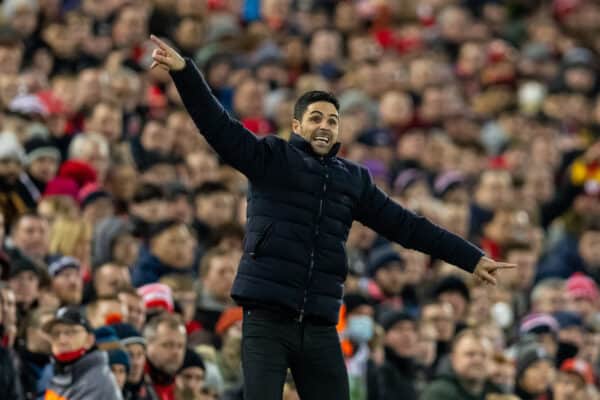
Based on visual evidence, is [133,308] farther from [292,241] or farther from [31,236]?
[292,241]

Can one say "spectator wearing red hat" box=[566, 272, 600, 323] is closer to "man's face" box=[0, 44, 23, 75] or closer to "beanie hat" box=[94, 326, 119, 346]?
"man's face" box=[0, 44, 23, 75]

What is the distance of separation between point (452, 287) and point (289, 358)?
6.02 m

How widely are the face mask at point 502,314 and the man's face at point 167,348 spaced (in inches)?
178

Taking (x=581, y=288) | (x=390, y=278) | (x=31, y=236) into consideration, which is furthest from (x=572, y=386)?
(x=31, y=236)

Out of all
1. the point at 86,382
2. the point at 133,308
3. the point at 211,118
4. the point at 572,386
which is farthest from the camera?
the point at 572,386

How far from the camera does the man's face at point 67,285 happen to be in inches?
440

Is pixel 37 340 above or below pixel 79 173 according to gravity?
below

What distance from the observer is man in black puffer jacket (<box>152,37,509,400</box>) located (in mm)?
7945

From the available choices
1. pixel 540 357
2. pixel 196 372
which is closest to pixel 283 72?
pixel 540 357

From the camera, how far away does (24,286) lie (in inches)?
420

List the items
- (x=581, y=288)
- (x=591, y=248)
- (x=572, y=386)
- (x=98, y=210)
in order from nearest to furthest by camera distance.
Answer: (x=572, y=386)
(x=98, y=210)
(x=581, y=288)
(x=591, y=248)

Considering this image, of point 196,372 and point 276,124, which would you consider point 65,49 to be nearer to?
point 276,124

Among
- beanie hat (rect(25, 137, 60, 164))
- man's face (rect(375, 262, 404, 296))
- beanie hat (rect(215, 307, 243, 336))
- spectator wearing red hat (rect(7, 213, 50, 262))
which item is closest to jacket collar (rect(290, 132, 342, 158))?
beanie hat (rect(215, 307, 243, 336))

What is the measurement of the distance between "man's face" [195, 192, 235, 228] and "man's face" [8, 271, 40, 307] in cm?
367
